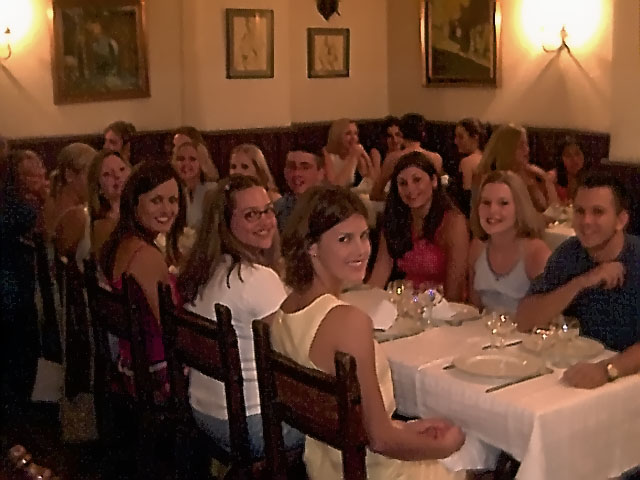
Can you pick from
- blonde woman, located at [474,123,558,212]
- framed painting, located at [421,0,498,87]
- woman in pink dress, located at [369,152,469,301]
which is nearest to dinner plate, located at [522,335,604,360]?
woman in pink dress, located at [369,152,469,301]

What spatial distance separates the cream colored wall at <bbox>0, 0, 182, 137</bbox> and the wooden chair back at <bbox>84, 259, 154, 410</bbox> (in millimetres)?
4120

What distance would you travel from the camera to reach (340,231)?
2.44 metres

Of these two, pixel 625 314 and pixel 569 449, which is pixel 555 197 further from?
pixel 569 449

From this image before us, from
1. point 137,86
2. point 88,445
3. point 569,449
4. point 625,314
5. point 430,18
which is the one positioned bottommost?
point 88,445

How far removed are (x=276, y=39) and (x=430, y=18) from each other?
1.58 metres

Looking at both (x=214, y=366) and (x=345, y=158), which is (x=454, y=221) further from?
(x=345, y=158)

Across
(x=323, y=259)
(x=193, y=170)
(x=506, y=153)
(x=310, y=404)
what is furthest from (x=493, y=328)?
(x=193, y=170)

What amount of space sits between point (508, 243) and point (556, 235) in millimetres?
1697

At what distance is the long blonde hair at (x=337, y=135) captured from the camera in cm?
748

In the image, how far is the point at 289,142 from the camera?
8250mm

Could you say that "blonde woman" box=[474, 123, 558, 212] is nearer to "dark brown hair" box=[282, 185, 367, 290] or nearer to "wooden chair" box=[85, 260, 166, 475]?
"wooden chair" box=[85, 260, 166, 475]

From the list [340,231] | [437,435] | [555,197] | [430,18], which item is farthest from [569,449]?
[430,18]

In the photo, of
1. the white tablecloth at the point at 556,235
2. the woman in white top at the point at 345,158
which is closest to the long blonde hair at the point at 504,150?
the white tablecloth at the point at 556,235

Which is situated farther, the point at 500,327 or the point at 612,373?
the point at 500,327
